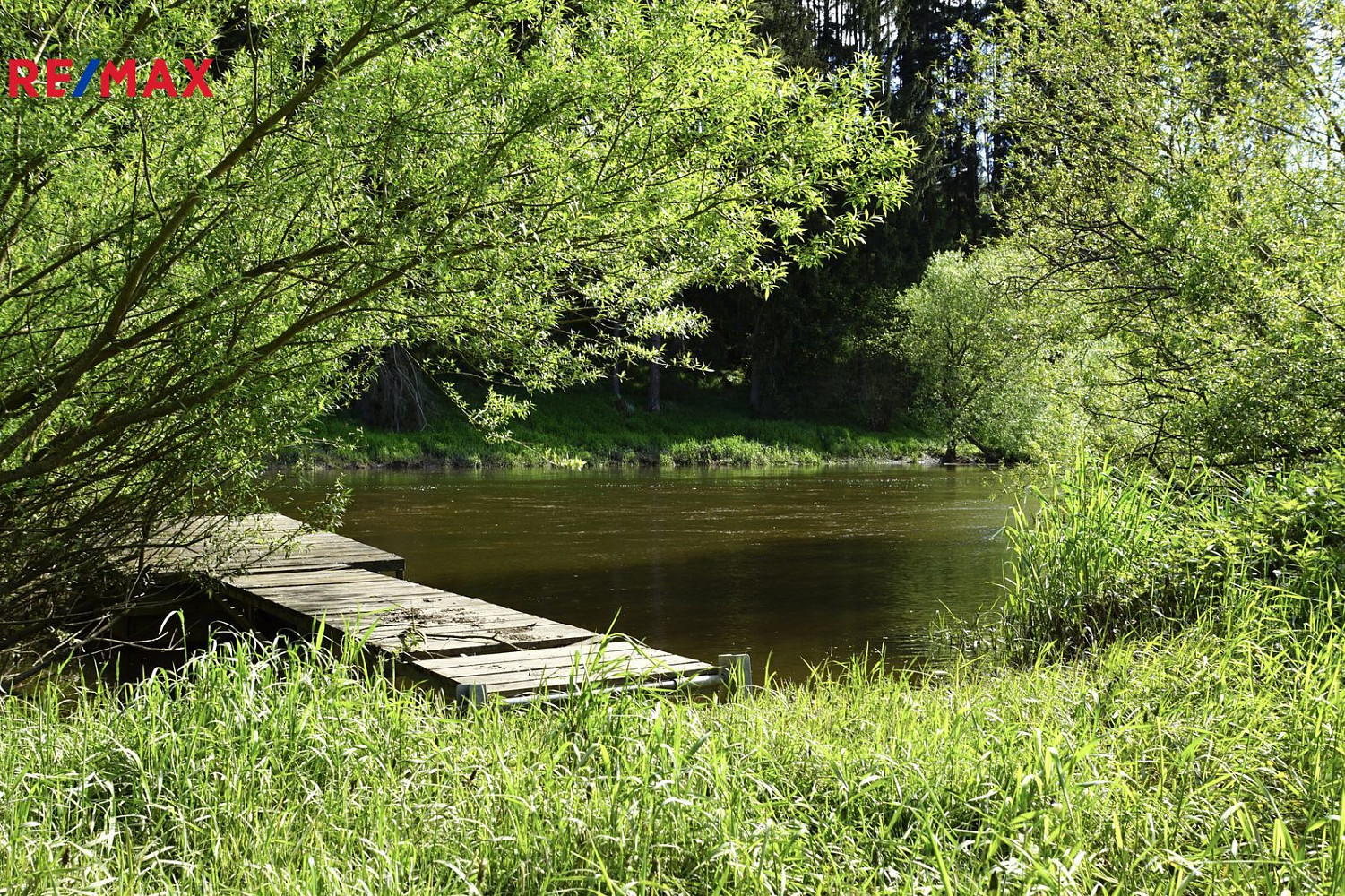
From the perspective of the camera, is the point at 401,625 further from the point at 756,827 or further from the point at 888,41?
the point at 888,41

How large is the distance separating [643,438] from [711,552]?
804 inches

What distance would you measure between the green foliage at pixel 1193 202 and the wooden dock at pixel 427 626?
15.6 feet

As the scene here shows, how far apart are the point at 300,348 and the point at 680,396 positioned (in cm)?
3593

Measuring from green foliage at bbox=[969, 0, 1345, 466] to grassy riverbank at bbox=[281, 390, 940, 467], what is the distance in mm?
18634

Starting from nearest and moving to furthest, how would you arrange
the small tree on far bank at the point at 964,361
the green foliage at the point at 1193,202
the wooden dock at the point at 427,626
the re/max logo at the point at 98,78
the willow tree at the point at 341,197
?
the re/max logo at the point at 98,78 < the willow tree at the point at 341,197 < the wooden dock at the point at 427,626 < the green foliage at the point at 1193,202 < the small tree on far bank at the point at 964,361

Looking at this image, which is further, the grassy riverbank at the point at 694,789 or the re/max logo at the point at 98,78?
the re/max logo at the point at 98,78

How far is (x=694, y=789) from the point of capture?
415 centimetres

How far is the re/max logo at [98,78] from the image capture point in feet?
14.9

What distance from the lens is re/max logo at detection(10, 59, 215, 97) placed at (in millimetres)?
4532

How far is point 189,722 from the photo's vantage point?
4.67 meters

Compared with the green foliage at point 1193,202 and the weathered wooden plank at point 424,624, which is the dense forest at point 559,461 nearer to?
the green foliage at point 1193,202

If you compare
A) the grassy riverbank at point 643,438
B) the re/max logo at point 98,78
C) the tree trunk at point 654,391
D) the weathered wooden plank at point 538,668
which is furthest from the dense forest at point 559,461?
the tree trunk at point 654,391

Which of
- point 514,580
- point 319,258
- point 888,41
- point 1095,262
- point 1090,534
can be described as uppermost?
point 888,41

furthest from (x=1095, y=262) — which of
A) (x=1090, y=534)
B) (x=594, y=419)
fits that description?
(x=594, y=419)
